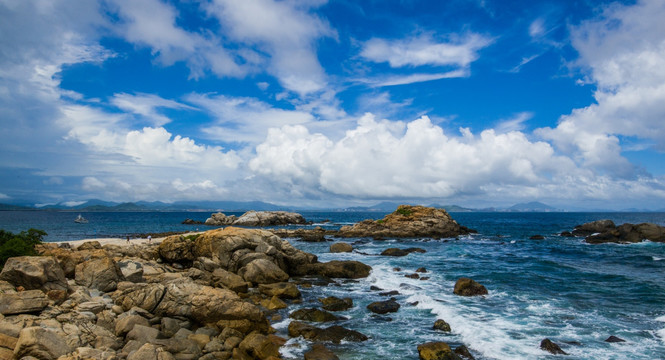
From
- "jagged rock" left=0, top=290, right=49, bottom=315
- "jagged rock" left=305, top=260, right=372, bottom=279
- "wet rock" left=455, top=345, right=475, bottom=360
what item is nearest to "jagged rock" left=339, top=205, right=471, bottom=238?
"jagged rock" left=305, top=260, right=372, bottom=279

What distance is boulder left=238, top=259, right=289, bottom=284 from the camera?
1148 inches

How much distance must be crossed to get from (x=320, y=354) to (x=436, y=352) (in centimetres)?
518

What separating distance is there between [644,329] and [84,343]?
28.2 m

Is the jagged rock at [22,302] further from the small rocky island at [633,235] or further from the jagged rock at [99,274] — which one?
the small rocky island at [633,235]

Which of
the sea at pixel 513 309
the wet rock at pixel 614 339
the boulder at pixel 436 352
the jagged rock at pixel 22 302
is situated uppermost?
the jagged rock at pixel 22 302

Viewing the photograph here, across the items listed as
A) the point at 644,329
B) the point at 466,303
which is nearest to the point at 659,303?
the point at 644,329

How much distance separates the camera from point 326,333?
1820cm

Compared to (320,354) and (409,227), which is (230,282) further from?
(409,227)

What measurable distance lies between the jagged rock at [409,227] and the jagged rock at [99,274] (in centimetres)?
5768

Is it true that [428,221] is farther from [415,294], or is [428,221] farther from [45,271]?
[45,271]

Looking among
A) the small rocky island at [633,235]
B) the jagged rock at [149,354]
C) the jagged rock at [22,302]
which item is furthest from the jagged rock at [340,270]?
the small rocky island at [633,235]

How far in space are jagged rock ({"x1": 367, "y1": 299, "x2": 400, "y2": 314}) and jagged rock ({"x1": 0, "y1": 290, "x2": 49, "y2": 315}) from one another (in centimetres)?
1743

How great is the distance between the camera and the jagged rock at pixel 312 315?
2059 centimetres

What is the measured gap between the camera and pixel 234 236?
3506 cm
